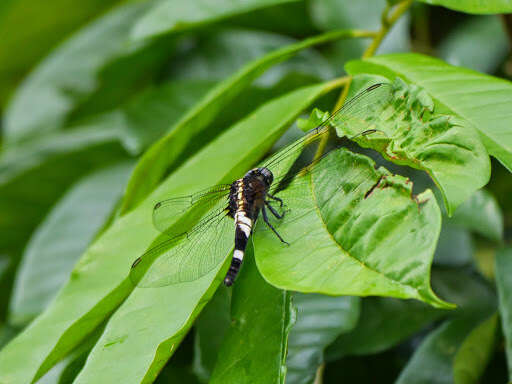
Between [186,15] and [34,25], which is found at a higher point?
[34,25]

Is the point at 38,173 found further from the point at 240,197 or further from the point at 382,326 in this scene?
the point at 382,326

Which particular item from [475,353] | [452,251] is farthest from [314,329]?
[452,251]

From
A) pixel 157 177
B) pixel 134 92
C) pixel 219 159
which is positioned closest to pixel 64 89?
pixel 134 92

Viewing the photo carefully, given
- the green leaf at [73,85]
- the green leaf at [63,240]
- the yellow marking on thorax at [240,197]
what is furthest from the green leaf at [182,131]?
the green leaf at [73,85]

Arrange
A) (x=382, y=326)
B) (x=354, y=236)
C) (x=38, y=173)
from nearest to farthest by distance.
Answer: (x=354, y=236), (x=382, y=326), (x=38, y=173)

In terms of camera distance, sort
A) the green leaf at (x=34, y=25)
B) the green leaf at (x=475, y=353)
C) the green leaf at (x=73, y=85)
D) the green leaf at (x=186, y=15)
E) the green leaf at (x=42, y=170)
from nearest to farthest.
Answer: the green leaf at (x=475, y=353)
the green leaf at (x=186, y=15)
the green leaf at (x=42, y=170)
the green leaf at (x=73, y=85)
the green leaf at (x=34, y=25)

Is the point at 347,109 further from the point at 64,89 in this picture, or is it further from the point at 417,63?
the point at 64,89

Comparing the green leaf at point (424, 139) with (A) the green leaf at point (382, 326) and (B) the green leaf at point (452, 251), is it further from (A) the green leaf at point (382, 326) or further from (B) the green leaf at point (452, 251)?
(B) the green leaf at point (452, 251)
